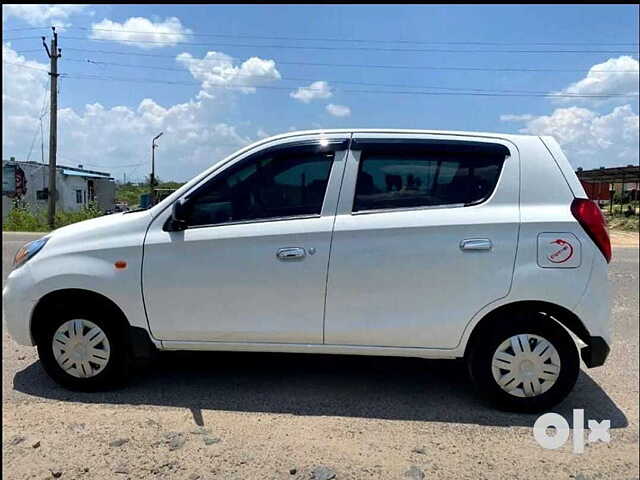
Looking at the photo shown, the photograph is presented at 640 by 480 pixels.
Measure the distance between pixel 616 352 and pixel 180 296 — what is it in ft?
13.2

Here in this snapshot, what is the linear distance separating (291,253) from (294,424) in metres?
1.12

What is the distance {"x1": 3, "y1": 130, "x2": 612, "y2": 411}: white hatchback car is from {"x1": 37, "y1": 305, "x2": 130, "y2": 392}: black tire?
0.04 feet

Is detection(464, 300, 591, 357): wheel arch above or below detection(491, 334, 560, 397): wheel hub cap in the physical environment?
above

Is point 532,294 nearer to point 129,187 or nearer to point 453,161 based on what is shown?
point 453,161

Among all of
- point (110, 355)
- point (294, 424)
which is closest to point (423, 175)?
point (294, 424)

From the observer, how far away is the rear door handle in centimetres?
307

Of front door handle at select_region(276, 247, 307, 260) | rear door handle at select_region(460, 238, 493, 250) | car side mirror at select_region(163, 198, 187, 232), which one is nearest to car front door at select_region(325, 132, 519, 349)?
rear door handle at select_region(460, 238, 493, 250)

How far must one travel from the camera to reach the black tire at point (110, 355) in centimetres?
336

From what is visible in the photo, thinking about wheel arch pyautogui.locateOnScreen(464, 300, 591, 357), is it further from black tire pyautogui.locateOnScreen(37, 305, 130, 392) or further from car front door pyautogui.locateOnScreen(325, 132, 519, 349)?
black tire pyautogui.locateOnScreen(37, 305, 130, 392)

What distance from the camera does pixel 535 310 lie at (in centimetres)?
315

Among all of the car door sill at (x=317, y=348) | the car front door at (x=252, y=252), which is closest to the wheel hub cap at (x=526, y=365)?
the car door sill at (x=317, y=348)

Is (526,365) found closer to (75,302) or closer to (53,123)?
(75,302)
